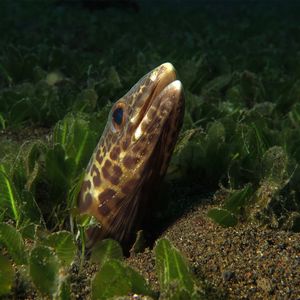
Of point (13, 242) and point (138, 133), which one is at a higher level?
point (138, 133)

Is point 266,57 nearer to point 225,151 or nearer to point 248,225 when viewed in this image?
point 225,151

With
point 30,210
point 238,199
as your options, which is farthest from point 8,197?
point 238,199

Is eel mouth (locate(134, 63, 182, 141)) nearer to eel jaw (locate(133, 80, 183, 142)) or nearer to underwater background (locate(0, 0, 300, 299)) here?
eel jaw (locate(133, 80, 183, 142))

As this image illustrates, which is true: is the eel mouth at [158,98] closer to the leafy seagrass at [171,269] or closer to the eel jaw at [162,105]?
the eel jaw at [162,105]

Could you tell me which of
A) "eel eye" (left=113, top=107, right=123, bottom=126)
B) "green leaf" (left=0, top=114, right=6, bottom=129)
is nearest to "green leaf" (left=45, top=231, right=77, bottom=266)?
"eel eye" (left=113, top=107, right=123, bottom=126)

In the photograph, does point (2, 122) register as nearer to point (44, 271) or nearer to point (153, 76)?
point (153, 76)

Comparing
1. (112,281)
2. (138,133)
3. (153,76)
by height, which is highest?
(153,76)
